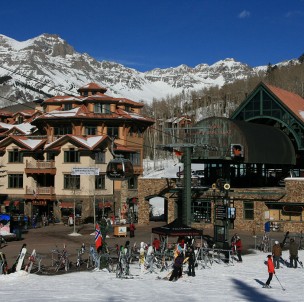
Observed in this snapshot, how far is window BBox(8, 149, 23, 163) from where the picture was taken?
6131 centimetres

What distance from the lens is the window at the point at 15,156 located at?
201 feet

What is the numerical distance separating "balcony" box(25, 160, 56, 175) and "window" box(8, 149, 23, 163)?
186cm

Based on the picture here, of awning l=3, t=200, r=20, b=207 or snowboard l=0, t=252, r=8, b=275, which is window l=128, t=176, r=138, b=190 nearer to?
awning l=3, t=200, r=20, b=207

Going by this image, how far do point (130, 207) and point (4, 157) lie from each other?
15834mm

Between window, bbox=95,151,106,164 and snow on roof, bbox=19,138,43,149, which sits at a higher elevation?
snow on roof, bbox=19,138,43,149

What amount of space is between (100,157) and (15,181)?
10.7m

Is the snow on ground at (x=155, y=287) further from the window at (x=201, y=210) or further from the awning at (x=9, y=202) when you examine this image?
the awning at (x=9, y=202)

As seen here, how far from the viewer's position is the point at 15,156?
202 feet

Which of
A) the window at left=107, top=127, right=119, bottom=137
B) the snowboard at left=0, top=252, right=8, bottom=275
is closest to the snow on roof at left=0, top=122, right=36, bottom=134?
the window at left=107, top=127, right=119, bottom=137

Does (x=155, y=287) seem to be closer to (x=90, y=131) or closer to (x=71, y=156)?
(x=71, y=156)

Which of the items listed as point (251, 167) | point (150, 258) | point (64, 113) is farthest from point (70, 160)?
point (150, 258)

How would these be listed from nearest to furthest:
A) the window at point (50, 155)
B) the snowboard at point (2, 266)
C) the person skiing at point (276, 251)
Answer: the snowboard at point (2, 266)
the person skiing at point (276, 251)
the window at point (50, 155)

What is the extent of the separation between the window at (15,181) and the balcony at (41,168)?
5.25 ft

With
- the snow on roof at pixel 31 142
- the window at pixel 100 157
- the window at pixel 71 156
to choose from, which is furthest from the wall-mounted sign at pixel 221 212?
the snow on roof at pixel 31 142
